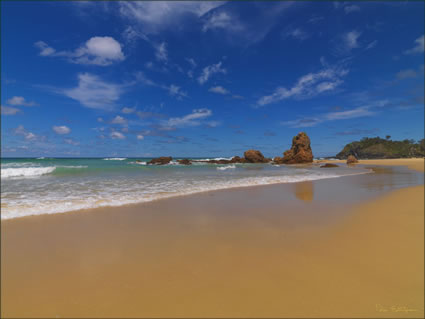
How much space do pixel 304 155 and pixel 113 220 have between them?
46973 millimetres

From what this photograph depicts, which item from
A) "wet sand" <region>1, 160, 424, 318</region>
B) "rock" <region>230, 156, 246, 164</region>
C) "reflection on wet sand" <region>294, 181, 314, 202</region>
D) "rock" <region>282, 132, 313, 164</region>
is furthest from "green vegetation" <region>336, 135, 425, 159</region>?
"wet sand" <region>1, 160, 424, 318</region>

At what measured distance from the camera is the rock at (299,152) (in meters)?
45.5

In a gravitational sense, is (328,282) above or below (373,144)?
below

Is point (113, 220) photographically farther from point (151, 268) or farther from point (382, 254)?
point (382, 254)

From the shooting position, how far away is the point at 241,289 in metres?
2.44

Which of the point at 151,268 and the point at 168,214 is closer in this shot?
the point at 151,268

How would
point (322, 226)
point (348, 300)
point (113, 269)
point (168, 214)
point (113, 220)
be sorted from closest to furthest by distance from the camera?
point (348, 300) < point (113, 269) < point (322, 226) < point (113, 220) < point (168, 214)

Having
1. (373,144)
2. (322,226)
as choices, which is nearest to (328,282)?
(322,226)

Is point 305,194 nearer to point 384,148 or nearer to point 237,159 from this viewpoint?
point 237,159

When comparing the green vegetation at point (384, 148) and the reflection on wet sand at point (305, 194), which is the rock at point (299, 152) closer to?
the reflection on wet sand at point (305, 194)

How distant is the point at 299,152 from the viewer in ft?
151

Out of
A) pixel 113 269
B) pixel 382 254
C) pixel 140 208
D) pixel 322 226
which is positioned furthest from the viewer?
pixel 140 208

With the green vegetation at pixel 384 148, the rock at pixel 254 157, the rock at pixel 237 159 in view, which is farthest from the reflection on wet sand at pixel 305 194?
the green vegetation at pixel 384 148

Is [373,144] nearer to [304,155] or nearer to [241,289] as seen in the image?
[304,155]
